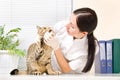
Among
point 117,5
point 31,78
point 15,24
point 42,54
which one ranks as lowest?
point 31,78

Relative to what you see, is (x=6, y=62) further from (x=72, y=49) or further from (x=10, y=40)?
(x=72, y=49)

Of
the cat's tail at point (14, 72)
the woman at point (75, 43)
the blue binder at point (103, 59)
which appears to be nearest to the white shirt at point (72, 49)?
the woman at point (75, 43)

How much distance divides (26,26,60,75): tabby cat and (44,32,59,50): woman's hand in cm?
2

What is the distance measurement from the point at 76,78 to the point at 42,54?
351 mm

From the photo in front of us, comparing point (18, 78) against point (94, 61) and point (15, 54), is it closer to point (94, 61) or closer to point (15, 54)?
point (15, 54)

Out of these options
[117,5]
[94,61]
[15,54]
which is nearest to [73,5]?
[117,5]

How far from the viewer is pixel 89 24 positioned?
2.02 metres

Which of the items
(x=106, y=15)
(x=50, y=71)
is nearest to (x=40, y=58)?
(x=50, y=71)

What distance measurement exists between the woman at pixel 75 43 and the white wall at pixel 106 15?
0.11 m

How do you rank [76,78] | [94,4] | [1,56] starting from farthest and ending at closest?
[94,4], [1,56], [76,78]

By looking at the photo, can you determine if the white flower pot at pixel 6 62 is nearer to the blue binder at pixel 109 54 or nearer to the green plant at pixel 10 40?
the green plant at pixel 10 40

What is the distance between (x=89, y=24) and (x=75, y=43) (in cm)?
18

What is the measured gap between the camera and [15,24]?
2.28 metres

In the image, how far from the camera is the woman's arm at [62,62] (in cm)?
203
